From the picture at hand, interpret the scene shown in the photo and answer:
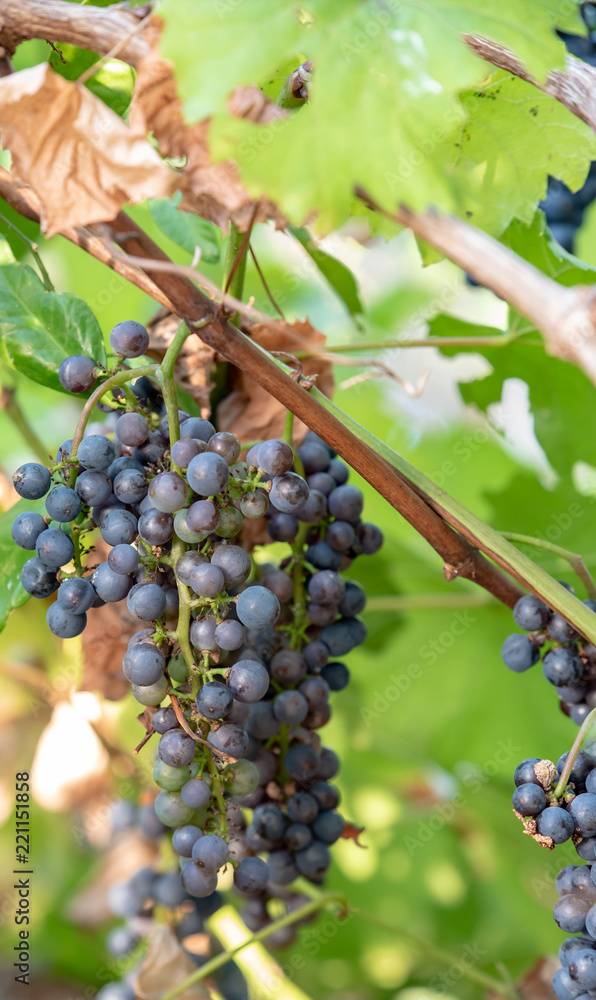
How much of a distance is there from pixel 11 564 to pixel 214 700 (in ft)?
0.96

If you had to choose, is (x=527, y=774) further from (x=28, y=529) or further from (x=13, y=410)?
(x=13, y=410)

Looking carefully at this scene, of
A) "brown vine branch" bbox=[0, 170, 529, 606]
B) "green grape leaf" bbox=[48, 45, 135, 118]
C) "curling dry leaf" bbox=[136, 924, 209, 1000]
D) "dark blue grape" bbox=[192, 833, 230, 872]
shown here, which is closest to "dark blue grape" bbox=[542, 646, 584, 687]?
"brown vine branch" bbox=[0, 170, 529, 606]

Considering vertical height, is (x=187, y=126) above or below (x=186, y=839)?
above

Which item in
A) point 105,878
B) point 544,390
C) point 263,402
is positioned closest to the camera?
point 263,402

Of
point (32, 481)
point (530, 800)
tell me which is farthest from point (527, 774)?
point (32, 481)

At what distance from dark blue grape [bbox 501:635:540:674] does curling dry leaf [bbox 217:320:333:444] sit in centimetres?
30

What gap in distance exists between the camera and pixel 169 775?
0.67 m

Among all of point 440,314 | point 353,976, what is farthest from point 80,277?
point 353,976

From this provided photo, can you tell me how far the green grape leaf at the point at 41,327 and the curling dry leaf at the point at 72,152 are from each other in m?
0.22

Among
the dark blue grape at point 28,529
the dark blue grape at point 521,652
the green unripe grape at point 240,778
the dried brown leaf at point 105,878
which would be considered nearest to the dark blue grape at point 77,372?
the dark blue grape at point 28,529

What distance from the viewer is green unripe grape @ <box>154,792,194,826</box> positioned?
68 cm

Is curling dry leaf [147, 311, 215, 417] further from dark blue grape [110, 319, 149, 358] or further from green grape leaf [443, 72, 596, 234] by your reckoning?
green grape leaf [443, 72, 596, 234]

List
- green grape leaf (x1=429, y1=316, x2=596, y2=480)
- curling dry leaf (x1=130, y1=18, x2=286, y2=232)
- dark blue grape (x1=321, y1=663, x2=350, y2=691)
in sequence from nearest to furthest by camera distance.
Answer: curling dry leaf (x1=130, y1=18, x2=286, y2=232) → dark blue grape (x1=321, y1=663, x2=350, y2=691) → green grape leaf (x1=429, y1=316, x2=596, y2=480)

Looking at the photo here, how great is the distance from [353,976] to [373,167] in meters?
1.46
